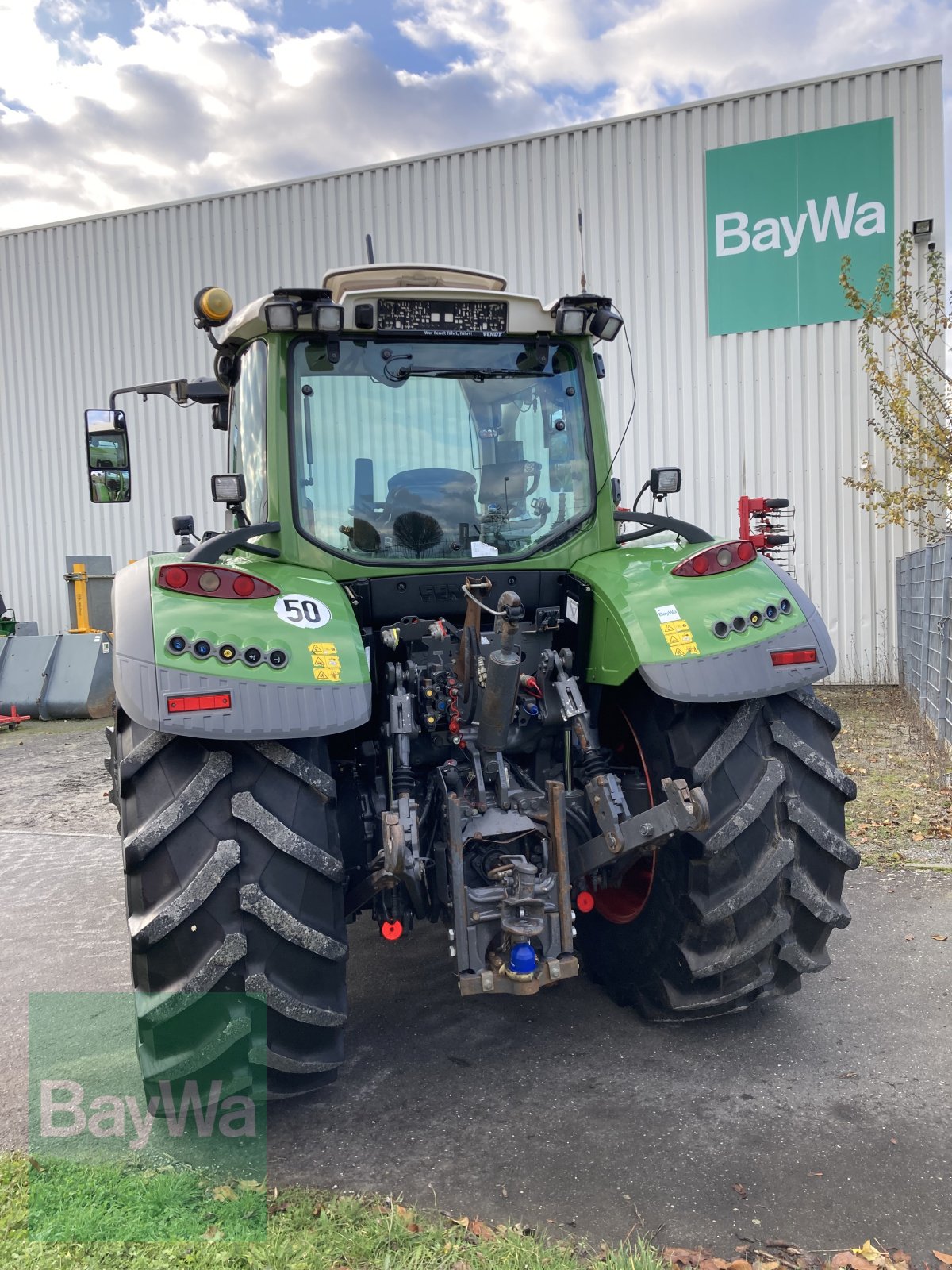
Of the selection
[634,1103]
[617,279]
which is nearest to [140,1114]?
[634,1103]

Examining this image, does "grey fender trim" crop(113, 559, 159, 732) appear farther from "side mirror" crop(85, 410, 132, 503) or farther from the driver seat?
"side mirror" crop(85, 410, 132, 503)

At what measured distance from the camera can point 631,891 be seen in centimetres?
364

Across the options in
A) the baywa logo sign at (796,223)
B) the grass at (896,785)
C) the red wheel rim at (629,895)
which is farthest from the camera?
the baywa logo sign at (796,223)

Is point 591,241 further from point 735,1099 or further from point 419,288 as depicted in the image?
point 735,1099

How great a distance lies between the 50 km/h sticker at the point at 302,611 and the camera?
9.68 ft

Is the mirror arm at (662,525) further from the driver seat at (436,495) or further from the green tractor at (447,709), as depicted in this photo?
the driver seat at (436,495)

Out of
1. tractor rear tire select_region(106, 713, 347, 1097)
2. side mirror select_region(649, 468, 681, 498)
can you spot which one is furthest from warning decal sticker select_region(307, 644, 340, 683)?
side mirror select_region(649, 468, 681, 498)

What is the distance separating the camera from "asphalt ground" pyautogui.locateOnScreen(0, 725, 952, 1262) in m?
2.52

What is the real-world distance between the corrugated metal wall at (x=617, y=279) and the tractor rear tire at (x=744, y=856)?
8797 mm

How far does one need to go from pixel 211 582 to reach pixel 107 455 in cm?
192

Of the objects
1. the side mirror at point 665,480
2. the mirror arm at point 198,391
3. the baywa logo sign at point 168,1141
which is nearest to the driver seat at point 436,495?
the side mirror at point 665,480

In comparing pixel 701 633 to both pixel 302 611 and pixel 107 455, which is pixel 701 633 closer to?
pixel 302 611

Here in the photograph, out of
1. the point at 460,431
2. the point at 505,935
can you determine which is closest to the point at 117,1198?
the point at 505,935

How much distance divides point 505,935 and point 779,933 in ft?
3.00
